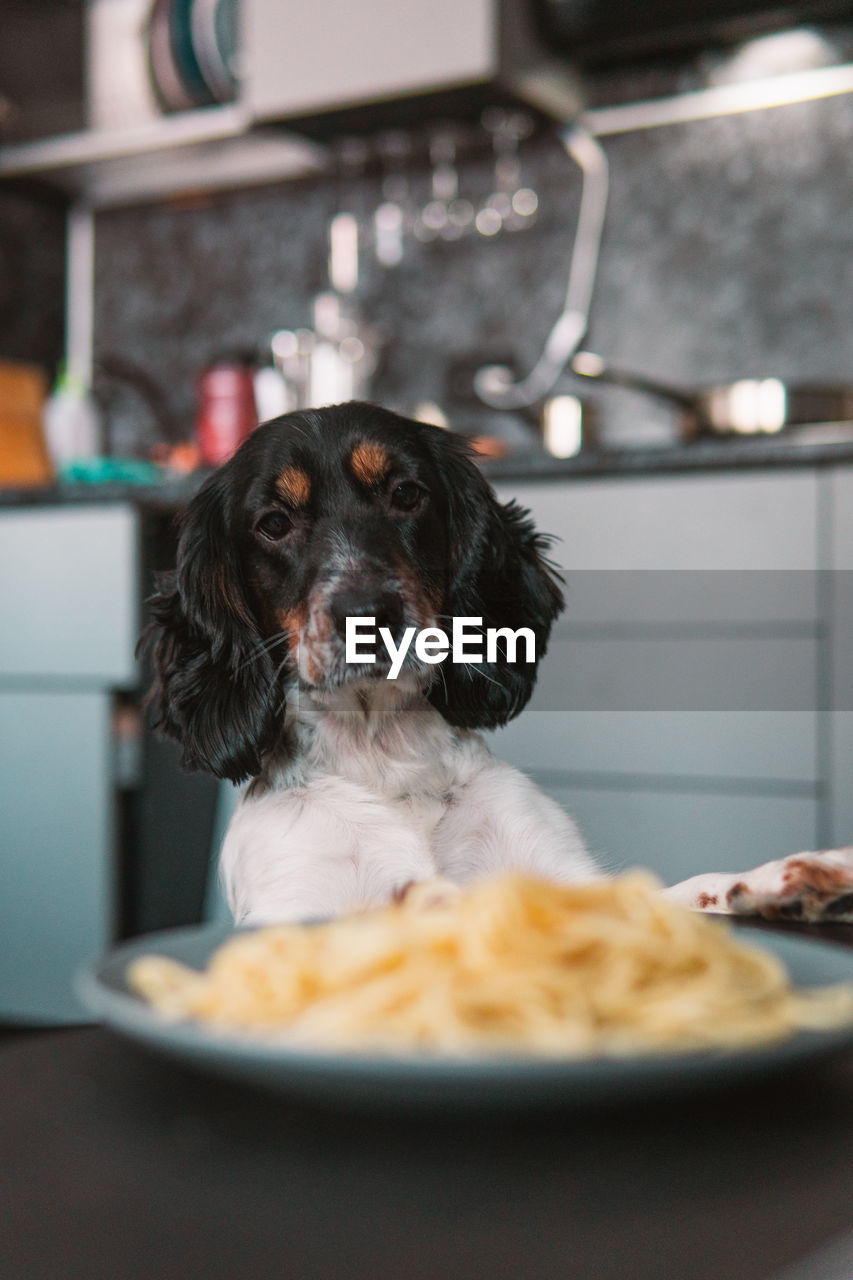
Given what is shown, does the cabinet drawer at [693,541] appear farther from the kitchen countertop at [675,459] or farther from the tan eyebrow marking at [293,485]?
the tan eyebrow marking at [293,485]

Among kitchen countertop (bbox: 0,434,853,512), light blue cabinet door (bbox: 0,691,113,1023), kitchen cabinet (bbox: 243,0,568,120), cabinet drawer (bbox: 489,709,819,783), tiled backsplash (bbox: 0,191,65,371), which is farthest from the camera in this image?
tiled backsplash (bbox: 0,191,65,371)

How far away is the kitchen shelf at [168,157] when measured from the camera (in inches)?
124

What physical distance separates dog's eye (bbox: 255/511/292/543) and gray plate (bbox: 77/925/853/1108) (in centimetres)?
68

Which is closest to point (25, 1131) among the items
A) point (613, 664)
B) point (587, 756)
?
point (587, 756)

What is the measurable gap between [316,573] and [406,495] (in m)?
0.11

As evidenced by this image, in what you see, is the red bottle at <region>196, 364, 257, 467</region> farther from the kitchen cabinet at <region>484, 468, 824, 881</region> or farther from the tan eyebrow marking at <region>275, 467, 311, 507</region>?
the tan eyebrow marking at <region>275, 467, 311, 507</region>

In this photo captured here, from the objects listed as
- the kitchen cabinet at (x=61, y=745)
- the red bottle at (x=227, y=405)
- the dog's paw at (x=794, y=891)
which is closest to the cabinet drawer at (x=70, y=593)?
the kitchen cabinet at (x=61, y=745)

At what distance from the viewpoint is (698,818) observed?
5.48ft

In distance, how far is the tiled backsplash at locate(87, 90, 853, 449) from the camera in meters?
2.84

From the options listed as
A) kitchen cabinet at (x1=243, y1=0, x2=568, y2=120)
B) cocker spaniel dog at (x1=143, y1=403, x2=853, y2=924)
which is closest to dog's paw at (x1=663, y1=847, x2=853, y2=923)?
cocker spaniel dog at (x1=143, y1=403, x2=853, y2=924)

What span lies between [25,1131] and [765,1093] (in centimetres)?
24

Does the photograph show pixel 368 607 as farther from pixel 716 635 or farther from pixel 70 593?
pixel 70 593

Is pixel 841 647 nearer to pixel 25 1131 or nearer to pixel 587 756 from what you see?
pixel 587 756

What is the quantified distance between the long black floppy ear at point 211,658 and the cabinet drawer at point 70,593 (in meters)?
1.38
